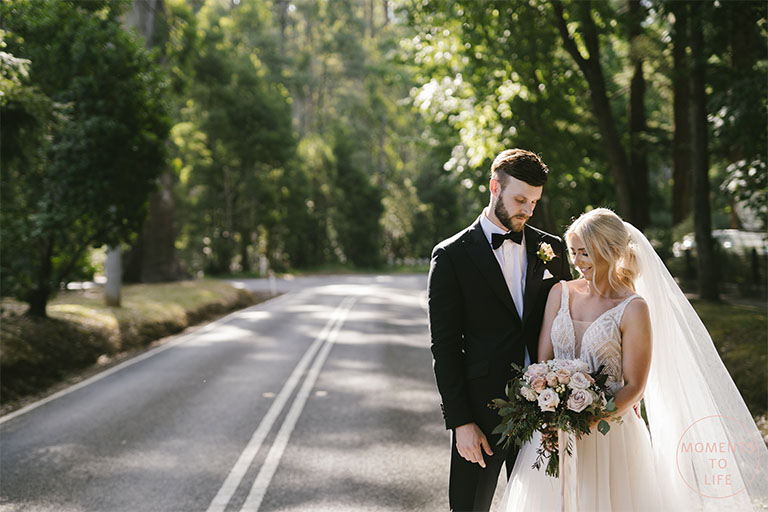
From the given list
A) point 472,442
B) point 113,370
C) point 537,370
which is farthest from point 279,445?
point 113,370

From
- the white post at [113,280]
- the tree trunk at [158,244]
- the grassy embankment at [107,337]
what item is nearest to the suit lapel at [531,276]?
the grassy embankment at [107,337]

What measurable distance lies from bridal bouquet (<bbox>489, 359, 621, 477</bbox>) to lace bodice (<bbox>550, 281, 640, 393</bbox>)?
0.07 meters

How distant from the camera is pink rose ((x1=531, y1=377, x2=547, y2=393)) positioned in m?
3.41

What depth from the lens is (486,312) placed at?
12.4 ft

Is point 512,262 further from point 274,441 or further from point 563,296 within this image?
point 274,441

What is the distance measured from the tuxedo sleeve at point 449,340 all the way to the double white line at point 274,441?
9.18 feet

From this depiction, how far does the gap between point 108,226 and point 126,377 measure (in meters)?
4.77

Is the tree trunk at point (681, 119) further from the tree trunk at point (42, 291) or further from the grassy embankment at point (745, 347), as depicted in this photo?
the tree trunk at point (42, 291)

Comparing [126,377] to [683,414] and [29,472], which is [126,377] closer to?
[29,472]

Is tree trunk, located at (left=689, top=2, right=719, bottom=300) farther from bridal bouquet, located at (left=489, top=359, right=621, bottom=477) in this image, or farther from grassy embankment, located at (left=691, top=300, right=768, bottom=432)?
bridal bouquet, located at (left=489, top=359, right=621, bottom=477)

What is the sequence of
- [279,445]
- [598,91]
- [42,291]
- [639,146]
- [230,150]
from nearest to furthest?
1. [279,445]
2. [42,291]
3. [598,91]
4. [639,146]
5. [230,150]

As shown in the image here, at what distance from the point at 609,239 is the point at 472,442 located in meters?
1.25

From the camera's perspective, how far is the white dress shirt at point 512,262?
3.86 m

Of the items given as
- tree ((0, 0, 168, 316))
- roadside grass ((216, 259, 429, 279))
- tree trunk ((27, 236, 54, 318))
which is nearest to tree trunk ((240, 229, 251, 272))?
roadside grass ((216, 259, 429, 279))
